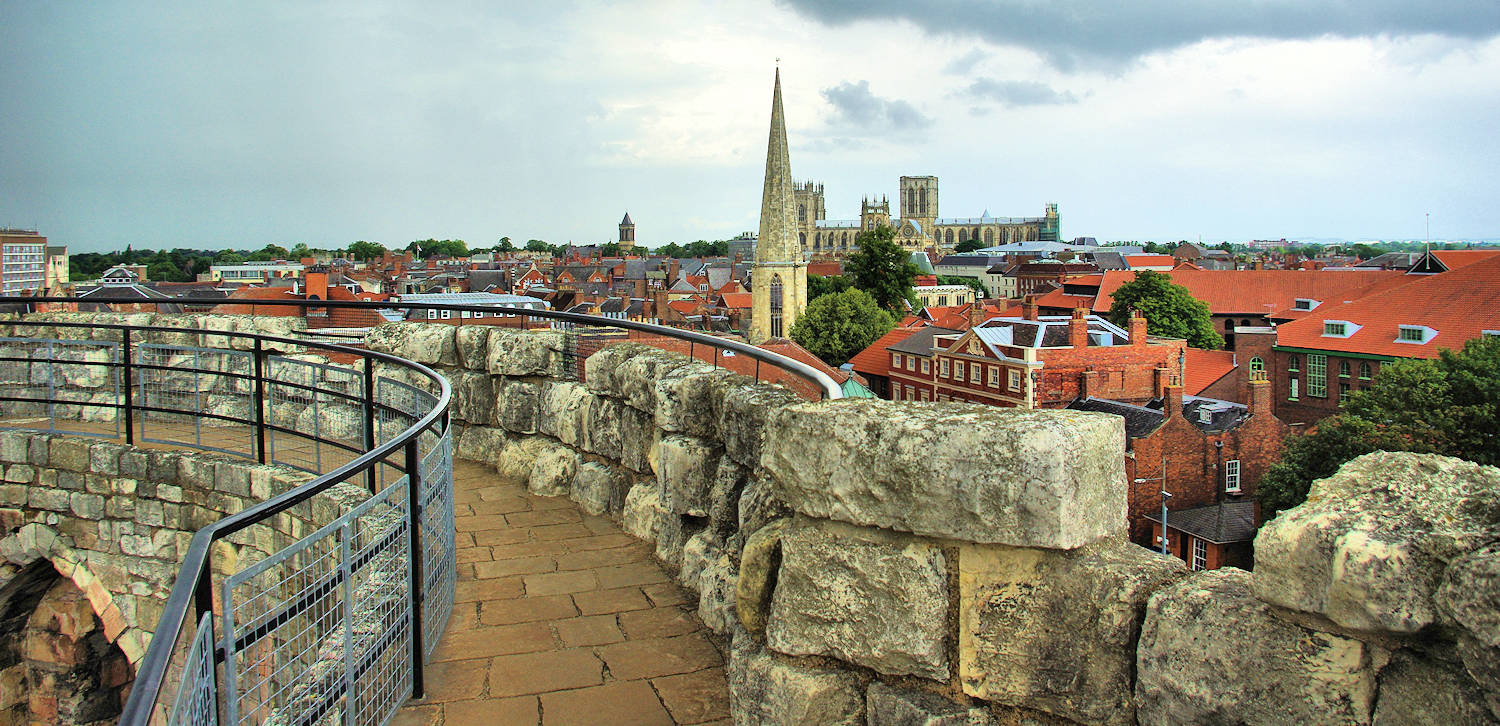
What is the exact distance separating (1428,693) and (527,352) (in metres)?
5.40

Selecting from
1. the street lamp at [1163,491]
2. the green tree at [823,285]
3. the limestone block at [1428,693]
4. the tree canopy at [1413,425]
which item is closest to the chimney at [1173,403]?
the street lamp at [1163,491]

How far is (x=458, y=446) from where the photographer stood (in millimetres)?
7125

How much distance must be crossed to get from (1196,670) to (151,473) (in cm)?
632

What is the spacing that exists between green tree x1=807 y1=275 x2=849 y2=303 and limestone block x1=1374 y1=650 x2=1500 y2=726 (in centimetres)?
8152

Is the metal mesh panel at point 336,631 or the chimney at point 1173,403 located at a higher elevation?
the metal mesh panel at point 336,631

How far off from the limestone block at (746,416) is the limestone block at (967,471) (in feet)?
3.11

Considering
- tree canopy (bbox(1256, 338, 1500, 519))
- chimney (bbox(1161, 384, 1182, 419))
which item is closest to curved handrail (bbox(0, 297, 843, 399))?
tree canopy (bbox(1256, 338, 1500, 519))

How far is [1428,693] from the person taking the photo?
1822 mm

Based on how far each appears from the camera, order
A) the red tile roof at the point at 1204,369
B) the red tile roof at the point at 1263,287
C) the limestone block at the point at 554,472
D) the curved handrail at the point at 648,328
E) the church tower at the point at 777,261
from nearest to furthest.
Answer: the curved handrail at the point at 648,328, the limestone block at the point at 554,472, the red tile roof at the point at 1204,369, the red tile roof at the point at 1263,287, the church tower at the point at 777,261

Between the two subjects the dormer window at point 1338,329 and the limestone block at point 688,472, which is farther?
the dormer window at point 1338,329

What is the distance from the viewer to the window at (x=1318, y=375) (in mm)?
39844

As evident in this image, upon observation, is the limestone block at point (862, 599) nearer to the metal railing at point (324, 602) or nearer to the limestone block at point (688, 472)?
the metal railing at point (324, 602)

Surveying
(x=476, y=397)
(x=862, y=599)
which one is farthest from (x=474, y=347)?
(x=862, y=599)

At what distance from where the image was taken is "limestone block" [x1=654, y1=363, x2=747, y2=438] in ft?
13.9
